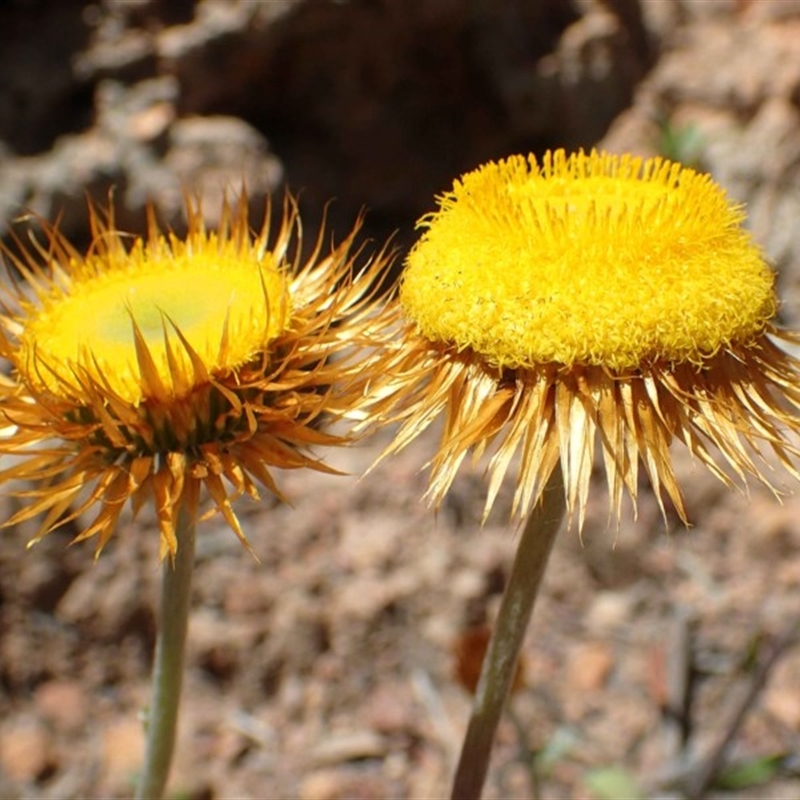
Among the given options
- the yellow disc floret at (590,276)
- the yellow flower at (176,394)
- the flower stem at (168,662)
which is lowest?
the flower stem at (168,662)

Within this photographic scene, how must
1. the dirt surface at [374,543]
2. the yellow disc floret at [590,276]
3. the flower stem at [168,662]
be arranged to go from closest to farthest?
the yellow disc floret at [590,276]
the flower stem at [168,662]
the dirt surface at [374,543]

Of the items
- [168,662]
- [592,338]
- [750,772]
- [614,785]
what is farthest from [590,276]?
[614,785]

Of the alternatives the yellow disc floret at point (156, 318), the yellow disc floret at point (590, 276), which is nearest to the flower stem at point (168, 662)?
the yellow disc floret at point (156, 318)

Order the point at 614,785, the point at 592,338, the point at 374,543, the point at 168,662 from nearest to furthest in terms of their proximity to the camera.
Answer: the point at 592,338, the point at 168,662, the point at 614,785, the point at 374,543

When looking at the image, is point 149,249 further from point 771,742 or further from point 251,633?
point 771,742

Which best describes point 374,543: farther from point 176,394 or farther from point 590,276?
point 590,276

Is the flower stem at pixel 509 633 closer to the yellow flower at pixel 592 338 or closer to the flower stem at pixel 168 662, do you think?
the yellow flower at pixel 592 338
